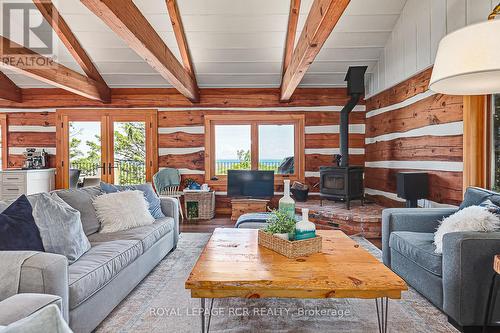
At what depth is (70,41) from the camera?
4.62 metres

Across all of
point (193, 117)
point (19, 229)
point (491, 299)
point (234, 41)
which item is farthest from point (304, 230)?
point (193, 117)

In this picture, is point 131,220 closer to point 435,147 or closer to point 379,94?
point 435,147

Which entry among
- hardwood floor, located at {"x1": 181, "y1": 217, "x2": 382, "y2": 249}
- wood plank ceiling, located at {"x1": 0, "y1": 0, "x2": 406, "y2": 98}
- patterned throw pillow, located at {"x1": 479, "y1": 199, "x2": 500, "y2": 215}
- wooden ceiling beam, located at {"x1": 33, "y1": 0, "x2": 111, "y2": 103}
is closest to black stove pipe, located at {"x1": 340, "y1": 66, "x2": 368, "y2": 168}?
wood plank ceiling, located at {"x1": 0, "y1": 0, "x2": 406, "y2": 98}

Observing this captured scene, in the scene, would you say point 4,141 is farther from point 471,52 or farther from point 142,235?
point 471,52

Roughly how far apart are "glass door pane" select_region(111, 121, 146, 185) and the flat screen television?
1.84 meters

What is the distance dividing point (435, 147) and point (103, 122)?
5.69m

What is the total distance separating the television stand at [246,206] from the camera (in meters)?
5.46

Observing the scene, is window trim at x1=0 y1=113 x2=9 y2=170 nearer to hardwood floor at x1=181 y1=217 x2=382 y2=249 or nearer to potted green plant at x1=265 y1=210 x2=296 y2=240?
hardwood floor at x1=181 y1=217 x2=382 y2=249

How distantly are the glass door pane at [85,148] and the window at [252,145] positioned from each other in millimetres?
2174

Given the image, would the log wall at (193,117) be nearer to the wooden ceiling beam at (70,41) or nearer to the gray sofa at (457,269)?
the wooden ceiling beam at (70,41)

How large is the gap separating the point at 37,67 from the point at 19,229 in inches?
133

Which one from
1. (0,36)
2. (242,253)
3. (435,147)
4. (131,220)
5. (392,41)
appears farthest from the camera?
(392,41)

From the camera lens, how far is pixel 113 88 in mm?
5934

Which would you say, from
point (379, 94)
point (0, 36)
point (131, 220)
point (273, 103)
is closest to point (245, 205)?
point (273, 103)
